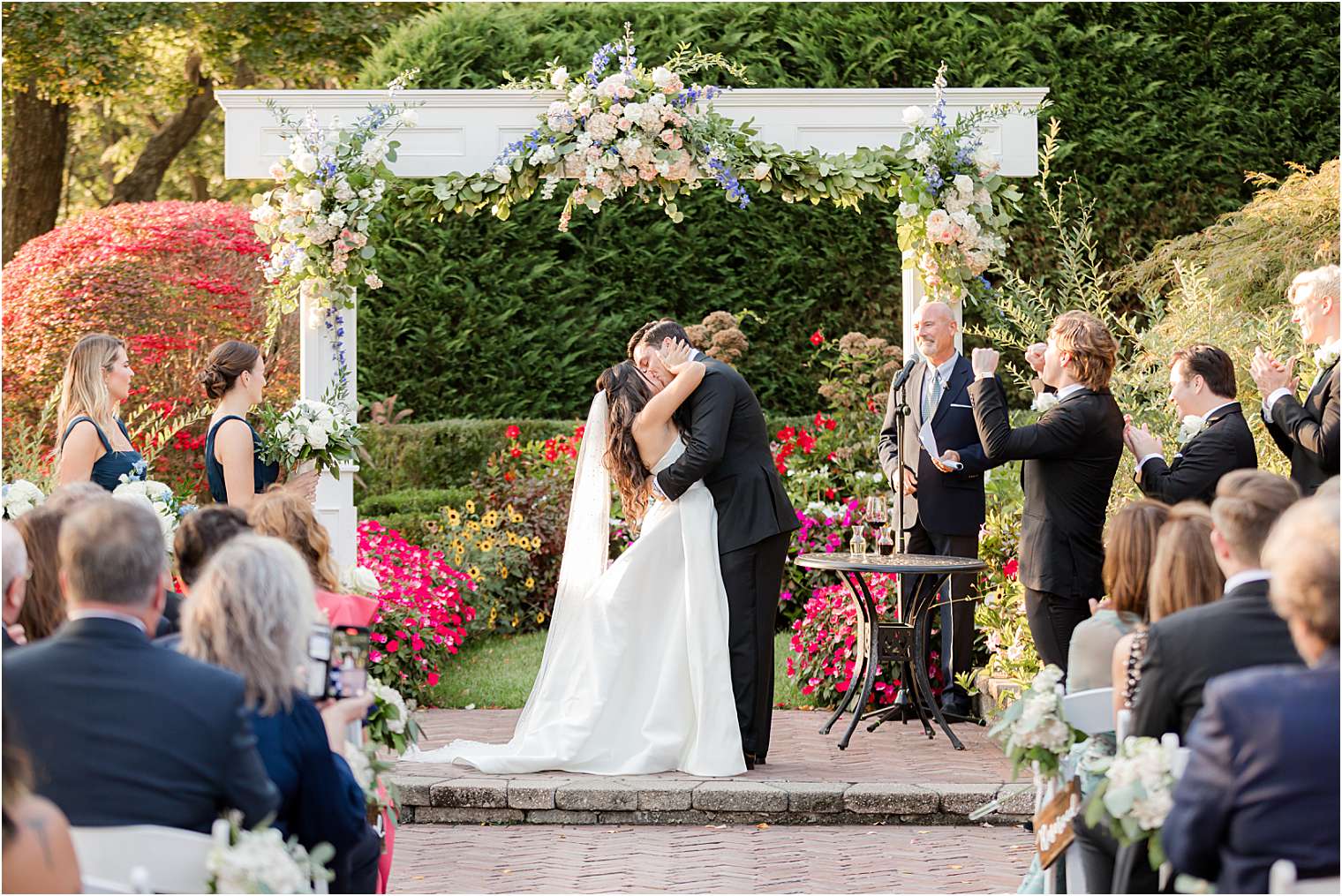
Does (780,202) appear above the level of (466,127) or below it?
above

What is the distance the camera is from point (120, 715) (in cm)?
257

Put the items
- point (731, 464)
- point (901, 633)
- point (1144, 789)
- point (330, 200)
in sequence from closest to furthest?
point (1144, 789) < point (731, 464) < point (901, 633) < point (330, 200)

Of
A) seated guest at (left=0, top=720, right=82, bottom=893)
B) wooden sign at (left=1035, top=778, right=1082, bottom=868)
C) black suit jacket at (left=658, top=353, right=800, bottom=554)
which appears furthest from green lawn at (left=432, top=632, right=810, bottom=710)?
seated guest at (left=0, top=720, right=82, bottom=893)

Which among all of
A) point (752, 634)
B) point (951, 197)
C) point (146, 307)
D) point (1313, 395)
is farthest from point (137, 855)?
point (146, 307)

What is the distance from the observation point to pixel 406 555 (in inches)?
327

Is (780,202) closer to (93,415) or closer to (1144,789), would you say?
(93,415)

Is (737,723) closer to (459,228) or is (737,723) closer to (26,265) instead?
(459,228)

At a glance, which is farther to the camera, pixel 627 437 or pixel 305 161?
pixel 305 161

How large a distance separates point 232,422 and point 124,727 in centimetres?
343

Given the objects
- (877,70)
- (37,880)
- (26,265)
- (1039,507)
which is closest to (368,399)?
(26,265)

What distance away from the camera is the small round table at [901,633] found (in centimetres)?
612

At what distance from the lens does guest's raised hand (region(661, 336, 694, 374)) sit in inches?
235

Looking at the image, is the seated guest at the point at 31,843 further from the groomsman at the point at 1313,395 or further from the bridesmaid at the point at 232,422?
the groomsman at the point at 1313,395

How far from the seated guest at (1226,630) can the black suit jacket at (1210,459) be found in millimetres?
2006
